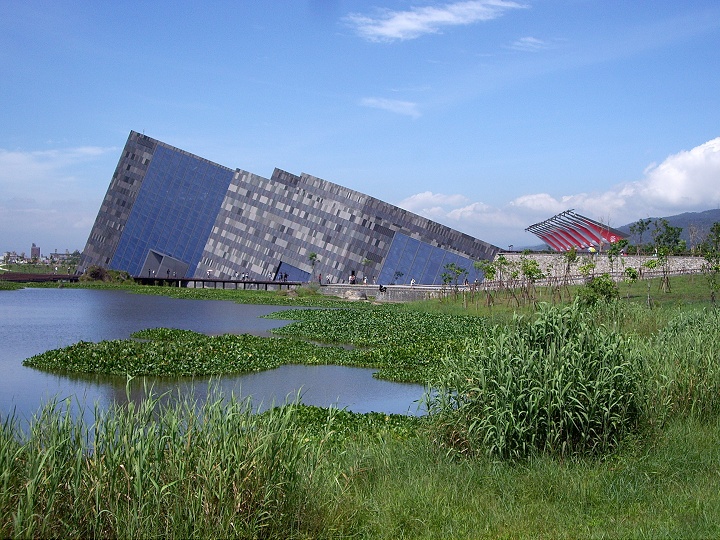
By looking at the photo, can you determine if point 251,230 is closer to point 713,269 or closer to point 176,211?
point 176,211

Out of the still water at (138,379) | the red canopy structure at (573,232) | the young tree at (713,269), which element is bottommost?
the still water at (138,379)

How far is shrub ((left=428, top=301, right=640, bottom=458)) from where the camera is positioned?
776 centimetres

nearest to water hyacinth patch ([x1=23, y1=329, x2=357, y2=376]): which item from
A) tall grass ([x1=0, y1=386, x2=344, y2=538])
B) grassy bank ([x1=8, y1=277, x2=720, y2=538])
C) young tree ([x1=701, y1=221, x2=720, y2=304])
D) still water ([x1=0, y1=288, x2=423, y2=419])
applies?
still water ([x1=0, y1=288, x2=423, y2=419])

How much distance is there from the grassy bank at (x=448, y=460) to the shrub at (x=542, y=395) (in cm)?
2

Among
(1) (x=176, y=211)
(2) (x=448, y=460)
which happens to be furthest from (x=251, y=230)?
(2) (x=448, y=460)

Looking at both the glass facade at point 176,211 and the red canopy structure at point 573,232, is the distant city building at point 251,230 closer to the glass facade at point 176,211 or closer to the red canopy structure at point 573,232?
the glass facade at point 176,211

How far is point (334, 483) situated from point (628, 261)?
47.4 meters

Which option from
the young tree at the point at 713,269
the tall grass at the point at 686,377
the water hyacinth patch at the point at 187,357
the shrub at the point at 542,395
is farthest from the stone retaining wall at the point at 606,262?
the shrub at the point at 542,395

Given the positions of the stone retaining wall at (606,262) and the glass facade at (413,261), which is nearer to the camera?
the stone retaining wall at (606,262)

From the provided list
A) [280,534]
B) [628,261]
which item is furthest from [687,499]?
[628,261]

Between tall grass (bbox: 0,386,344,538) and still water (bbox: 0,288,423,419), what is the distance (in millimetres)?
501

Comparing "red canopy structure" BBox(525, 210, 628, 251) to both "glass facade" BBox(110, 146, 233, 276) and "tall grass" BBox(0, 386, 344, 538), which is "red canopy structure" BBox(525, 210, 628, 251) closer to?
"glass facade" BBox(110, 146, 233, 276)

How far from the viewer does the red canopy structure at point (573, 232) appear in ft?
197

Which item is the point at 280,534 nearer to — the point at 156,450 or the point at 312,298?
the point at 156,450
